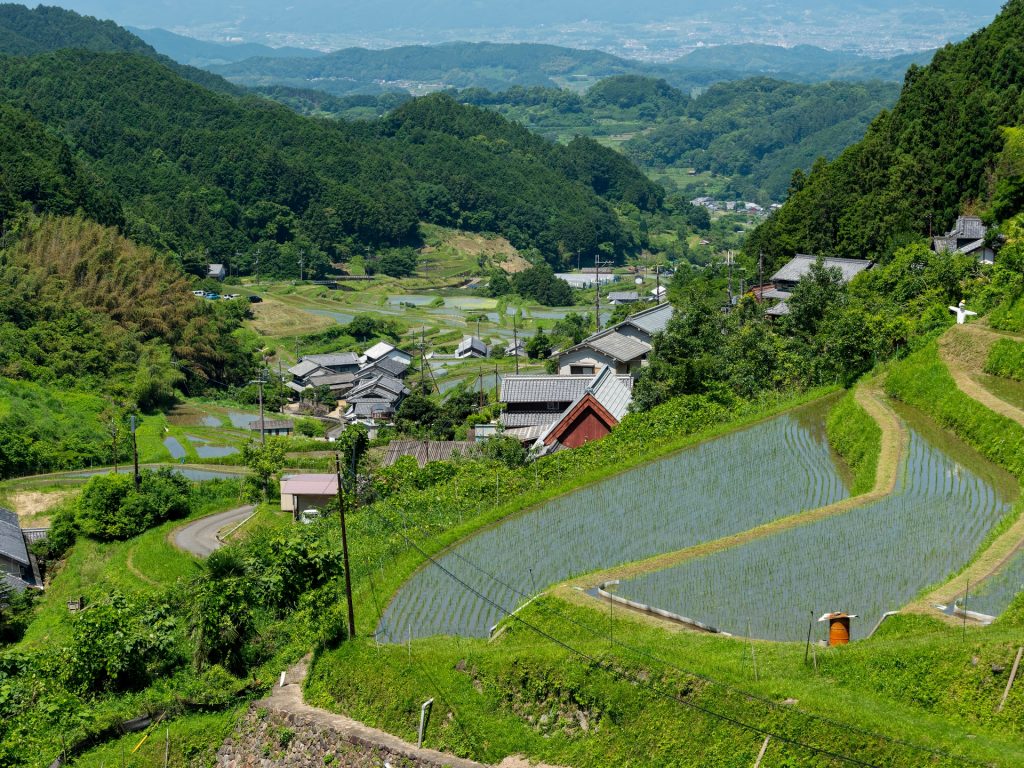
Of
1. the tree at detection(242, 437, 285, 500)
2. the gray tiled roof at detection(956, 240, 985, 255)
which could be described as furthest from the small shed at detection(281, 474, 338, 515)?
the gray tiled roof at detection(956, 240, 985, 255)

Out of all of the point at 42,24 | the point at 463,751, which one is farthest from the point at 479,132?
the point at 463,751

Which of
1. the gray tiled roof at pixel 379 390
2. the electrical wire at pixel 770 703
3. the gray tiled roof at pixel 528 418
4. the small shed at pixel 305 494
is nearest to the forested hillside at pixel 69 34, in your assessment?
the gray tiled roof at pixel 379 390

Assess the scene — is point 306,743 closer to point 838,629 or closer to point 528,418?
point 838,629

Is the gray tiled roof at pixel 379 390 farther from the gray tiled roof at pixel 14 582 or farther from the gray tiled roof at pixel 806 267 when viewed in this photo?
the gray tiled roof at pixel 14 582

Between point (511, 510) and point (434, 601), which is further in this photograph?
point (511, 510)

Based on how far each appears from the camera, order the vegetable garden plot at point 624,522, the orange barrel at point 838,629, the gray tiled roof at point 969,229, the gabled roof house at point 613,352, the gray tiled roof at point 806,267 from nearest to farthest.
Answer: the orange barrel at point 838,629, the vegetable garden plot at point 624,522, the gray tiled roof at point 969,229, the gabled roof house at point 613,352, the gray tiled roof at point 806,267

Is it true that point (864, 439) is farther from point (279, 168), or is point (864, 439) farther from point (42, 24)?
point (42, 24)

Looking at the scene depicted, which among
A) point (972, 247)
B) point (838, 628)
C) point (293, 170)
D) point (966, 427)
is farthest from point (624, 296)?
point (838, 628)
